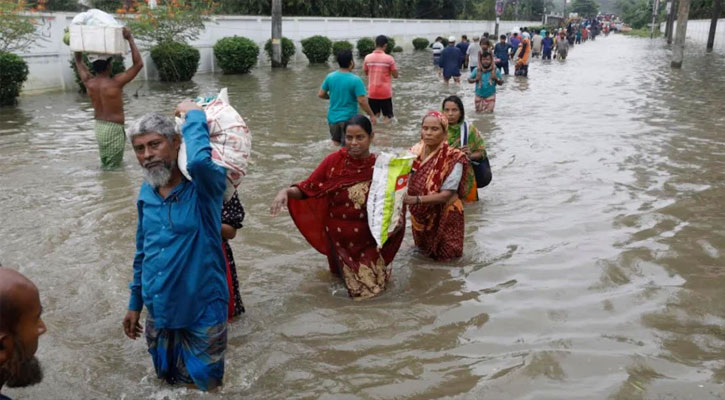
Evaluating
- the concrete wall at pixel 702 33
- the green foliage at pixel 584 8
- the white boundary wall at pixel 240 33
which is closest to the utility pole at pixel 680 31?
the concrete wall at pixel 702 33

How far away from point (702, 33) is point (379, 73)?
4493 cm

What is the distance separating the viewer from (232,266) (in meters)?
3.95

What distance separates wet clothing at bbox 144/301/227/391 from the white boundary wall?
47.0 feet

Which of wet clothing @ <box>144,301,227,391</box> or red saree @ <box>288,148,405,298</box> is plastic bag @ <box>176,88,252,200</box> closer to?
wet clothing @ <box>144,301,227,391</box>

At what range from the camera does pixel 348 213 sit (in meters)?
4.48

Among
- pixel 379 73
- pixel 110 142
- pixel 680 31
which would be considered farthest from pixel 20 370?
pixel 680 31

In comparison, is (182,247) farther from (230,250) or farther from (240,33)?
(240,33)

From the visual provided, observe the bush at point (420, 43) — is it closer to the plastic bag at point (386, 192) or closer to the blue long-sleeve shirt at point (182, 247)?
the plastic bag at point (386, 192)

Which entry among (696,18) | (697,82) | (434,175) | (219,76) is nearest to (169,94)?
(219,76)

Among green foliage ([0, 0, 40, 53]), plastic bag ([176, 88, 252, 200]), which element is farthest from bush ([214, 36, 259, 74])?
plastic bag ([176, 88, 252, 200])

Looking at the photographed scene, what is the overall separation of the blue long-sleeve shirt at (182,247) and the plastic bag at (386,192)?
146 cm

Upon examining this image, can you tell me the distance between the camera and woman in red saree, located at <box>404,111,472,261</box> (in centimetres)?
489

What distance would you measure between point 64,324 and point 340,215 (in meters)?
2.01

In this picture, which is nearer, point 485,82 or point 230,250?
point 230,250
